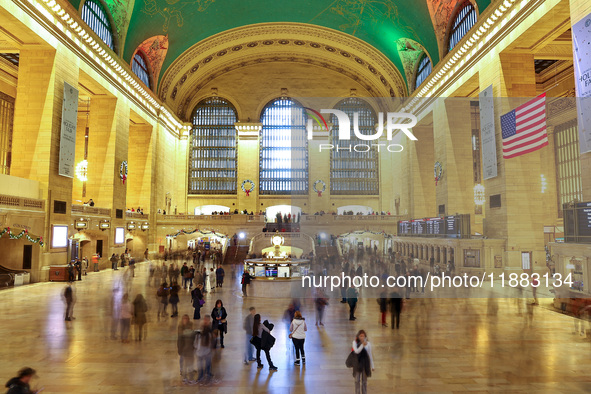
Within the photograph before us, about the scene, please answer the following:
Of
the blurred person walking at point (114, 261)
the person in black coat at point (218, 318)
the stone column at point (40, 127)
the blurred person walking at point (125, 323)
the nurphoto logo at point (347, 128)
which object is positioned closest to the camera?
the person in black coat at point (218, 318)

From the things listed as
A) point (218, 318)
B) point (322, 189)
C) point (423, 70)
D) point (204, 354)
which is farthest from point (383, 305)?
point (322, 189)

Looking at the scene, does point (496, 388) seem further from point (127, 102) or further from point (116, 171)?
point (127, 102)

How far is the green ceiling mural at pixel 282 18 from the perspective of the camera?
24.6 metres

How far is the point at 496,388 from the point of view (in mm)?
5539

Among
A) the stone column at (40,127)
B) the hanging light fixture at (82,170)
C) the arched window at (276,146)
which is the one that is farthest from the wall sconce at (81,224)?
the arched window at (276,146)

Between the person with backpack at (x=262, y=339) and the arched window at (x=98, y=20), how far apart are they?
19.8 metres

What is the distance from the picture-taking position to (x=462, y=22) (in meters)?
21.9

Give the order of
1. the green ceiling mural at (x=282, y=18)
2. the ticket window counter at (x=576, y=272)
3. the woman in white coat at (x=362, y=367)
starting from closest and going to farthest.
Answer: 1. the woman in white coat at (x=362, y=367)
2. the ticket window counter at (x=576, y=272)
3. the green ceiling mural at (x=282, y=18)

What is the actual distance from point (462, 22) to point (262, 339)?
2164 centimetres

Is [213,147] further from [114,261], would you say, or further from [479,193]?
[479,193]

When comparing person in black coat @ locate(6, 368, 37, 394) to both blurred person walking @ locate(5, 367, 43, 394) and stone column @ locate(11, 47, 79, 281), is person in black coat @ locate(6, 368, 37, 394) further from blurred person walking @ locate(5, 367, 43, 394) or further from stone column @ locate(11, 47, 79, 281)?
stone column @ locate(11, 47, 79, 281)

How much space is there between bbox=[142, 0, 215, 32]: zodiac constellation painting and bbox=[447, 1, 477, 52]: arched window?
15.9 m

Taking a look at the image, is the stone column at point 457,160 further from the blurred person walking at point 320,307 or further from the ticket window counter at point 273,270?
the blurred person walking at point 320,307

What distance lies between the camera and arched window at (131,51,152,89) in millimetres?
27422
